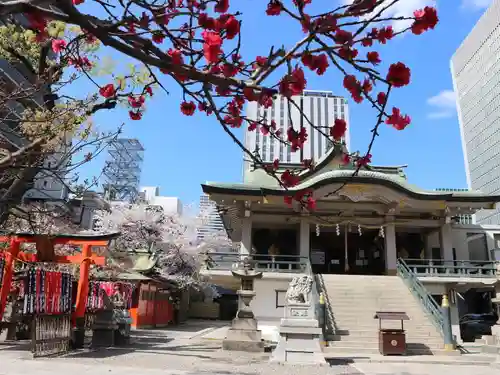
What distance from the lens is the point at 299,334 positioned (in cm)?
1093

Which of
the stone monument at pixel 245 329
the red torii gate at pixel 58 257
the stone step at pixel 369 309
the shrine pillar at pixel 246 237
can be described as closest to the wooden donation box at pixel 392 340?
the stone step at pixel 369 309

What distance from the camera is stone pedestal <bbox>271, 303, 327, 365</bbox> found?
35.3 feet

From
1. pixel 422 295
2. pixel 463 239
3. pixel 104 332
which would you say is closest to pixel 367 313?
pixel 422 295

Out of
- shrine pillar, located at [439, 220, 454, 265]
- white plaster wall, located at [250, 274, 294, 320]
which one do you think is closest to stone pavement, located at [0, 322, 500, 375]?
white plaster wall, located at [250, 274, 294, 320]

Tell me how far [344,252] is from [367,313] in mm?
8428

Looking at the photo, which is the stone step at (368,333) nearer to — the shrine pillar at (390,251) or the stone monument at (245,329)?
the stone monument at (245,329)

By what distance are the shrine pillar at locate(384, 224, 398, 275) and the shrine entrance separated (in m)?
2.25

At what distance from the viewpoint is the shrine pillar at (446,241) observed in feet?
68.6

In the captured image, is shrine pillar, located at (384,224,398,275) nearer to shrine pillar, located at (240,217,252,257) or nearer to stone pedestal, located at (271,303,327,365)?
shrine pillar, located at (240,217,252,257)

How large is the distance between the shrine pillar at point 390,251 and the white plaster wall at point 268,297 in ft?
16.1

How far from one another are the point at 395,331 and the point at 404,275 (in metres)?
5.94

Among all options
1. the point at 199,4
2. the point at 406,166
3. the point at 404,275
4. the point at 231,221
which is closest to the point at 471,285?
the point at 404,275

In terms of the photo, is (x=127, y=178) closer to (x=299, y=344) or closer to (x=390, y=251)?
(x=390, y=251)

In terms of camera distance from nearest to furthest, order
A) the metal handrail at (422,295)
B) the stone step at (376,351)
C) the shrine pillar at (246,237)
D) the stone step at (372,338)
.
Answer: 1. the stone step at (376,351)
2. the stone step at (372,338)
3. the metal handrail at (422,295)
4. the shrine pillar at (246,237)
